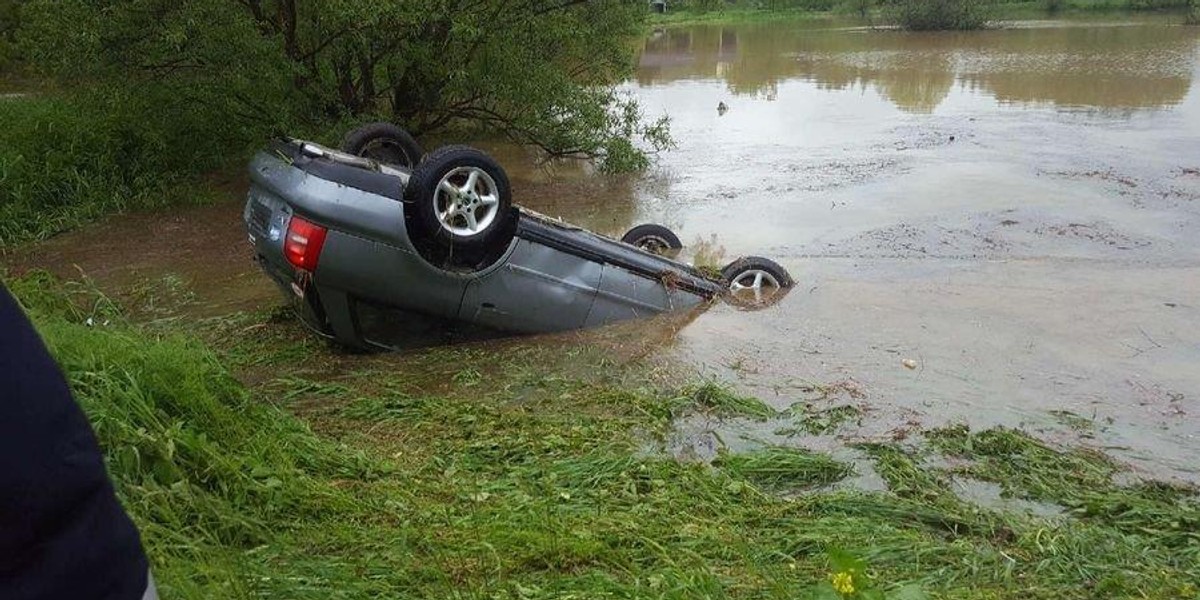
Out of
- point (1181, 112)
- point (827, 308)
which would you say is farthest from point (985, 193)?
point (1181, 112)

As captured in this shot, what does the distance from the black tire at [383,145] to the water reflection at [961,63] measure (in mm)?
15530

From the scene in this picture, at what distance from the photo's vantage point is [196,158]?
486 inches

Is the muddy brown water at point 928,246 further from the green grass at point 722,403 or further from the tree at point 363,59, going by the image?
the tree at point 363,59

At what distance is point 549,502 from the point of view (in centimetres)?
377

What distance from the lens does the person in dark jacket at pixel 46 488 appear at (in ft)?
4.06

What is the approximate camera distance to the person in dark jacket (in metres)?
1.24

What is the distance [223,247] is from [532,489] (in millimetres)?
6750

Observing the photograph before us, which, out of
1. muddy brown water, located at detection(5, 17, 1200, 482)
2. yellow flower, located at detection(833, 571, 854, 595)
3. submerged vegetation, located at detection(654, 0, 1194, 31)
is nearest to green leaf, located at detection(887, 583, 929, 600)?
yellow flower, located at detection(833, 571, 854, 595)

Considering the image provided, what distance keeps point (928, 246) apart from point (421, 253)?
20.6 ft

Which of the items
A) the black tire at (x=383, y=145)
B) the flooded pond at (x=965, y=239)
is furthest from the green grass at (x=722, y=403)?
the black tire at (x=383, y=145)

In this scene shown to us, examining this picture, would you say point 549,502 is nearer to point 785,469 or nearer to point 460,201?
point 785,469

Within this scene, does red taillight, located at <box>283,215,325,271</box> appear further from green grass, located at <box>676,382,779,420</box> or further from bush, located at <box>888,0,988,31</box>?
bush, located at <box>888,0,988,31</box>

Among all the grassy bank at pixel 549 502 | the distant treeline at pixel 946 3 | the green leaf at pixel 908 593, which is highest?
A: the distant treeline at pixel 946 3

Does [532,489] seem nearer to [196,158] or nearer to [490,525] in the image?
[490,525]
